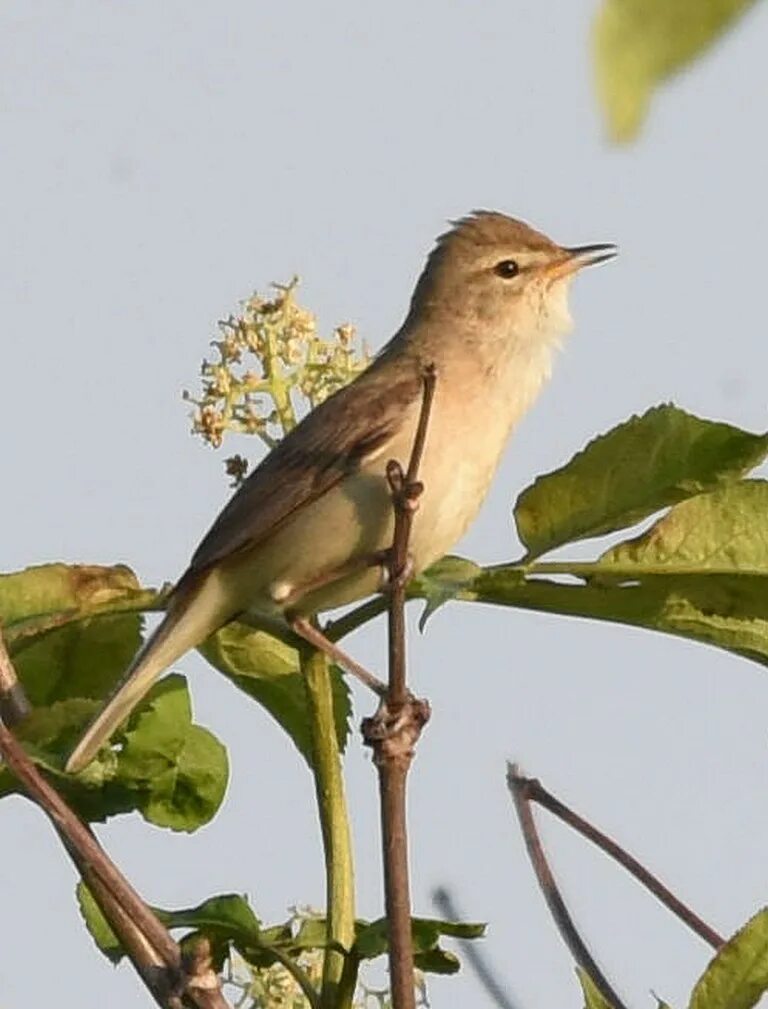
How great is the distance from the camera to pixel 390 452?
180 inches

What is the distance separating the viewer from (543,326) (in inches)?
203

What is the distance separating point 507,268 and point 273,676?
8.15 feet

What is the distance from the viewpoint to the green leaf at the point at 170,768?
2.95 meters

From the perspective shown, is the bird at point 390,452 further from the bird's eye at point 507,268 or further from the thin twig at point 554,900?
the thin twig at point 554,900

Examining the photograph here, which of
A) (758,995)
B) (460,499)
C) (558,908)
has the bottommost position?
(758,995)

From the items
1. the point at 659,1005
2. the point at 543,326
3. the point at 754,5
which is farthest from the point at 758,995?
the point at 543,326

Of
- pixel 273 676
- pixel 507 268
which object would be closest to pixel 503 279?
pixel 507 268

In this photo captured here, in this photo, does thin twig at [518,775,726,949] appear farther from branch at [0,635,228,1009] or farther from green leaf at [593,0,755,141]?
green leaf at [593,0,755,141]

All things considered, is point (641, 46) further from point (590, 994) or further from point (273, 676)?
point (273, 676)

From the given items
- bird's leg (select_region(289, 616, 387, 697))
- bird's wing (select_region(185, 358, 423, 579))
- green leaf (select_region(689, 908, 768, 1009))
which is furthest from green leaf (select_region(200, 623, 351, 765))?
bird's wing (select_region(185, 358, 423, 579))

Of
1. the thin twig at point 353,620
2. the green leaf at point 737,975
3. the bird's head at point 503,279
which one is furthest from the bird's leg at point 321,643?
the bird's head at point 503,279

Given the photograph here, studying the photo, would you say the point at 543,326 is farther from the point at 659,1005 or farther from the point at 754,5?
the point at 754,5

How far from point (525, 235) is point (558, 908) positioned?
324 cm

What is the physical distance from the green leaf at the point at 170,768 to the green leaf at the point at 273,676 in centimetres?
13
